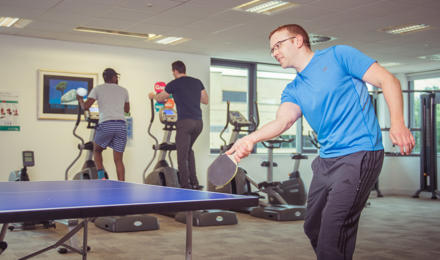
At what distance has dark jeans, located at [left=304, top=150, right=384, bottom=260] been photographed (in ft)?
6.64

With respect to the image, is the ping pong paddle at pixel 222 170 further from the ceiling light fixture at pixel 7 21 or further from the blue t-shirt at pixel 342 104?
the ceiling light fixture at pixel 7 21

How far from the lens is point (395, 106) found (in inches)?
76.2

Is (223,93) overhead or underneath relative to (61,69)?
underneath

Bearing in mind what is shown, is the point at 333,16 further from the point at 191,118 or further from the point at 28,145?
the point at 28,145

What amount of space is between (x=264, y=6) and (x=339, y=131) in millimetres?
Result: 3828

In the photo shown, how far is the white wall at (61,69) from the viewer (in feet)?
23.0

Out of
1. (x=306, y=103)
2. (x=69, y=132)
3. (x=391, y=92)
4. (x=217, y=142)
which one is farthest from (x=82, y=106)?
(x=391, y=92)

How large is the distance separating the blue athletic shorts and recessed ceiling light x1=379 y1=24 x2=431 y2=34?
363cm

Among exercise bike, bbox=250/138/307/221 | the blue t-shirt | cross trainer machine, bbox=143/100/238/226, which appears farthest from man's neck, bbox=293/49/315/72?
exercise bike, bbox=250/138/307/221

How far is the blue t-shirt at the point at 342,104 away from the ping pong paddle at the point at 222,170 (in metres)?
0.53

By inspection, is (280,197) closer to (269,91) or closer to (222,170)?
(269,91)

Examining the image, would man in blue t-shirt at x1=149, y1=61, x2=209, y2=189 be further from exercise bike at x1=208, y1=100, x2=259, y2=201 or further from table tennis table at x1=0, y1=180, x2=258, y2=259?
table tennis table at x1=0, y1=180, x2=258, y2=259

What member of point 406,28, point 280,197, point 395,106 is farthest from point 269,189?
point 395,106

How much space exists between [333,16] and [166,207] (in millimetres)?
4486
